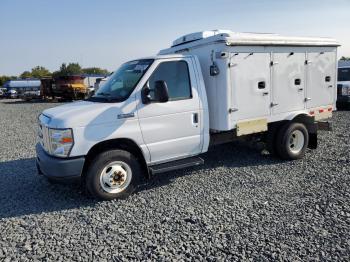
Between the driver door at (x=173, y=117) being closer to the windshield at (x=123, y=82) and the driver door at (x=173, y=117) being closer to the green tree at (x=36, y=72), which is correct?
the windshield at (x=123, y=82)

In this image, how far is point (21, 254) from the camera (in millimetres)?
3826

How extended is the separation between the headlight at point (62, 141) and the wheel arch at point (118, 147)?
341 mm

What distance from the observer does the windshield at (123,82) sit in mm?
5410

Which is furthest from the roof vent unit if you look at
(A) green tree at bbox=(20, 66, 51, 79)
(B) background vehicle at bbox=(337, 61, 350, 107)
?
(A) green tree at bbox=(20, 66, 51, 79)

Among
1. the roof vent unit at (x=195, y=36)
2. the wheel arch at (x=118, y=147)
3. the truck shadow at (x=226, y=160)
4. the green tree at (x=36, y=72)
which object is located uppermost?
the green tree at (x=36, y=72)

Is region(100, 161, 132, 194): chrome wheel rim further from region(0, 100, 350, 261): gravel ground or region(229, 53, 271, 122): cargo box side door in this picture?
region(229, 53, 271, 122): cargo box side door

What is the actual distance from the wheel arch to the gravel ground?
54 cm

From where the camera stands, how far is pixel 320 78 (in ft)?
24.5

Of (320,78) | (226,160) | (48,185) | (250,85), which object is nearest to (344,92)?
(320,78)

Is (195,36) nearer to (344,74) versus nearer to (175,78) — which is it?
Answer: (175,78)

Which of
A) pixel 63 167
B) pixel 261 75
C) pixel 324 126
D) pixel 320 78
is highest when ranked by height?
pixel 261 75

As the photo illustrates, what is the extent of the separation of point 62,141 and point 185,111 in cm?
206

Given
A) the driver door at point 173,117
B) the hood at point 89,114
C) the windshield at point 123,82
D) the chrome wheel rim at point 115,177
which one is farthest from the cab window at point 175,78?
the chrome wheel rim at point 115,177

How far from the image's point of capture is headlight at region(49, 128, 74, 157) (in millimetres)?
4887
